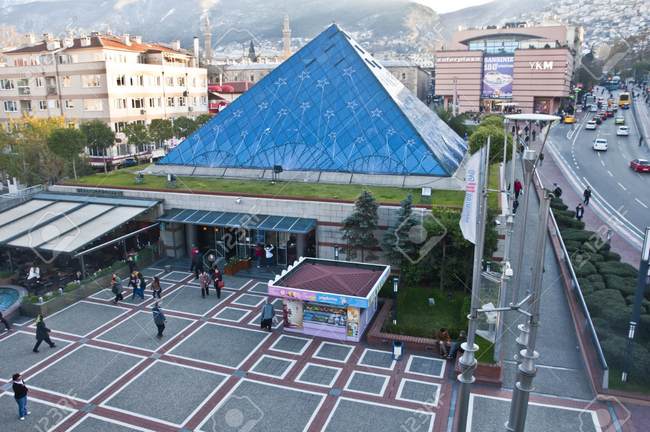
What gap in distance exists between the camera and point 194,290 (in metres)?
23.6

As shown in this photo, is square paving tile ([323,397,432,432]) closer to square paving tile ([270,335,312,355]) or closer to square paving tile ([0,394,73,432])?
square paving tile ([270,335,312,355])

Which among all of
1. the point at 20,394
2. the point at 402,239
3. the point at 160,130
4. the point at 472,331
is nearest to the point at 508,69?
the point at 160,130

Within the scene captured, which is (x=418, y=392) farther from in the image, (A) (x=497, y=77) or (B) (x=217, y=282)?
(A) (x=497, y=77)

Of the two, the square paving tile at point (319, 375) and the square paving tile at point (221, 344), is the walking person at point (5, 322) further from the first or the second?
the square paving tile at point (319, 375)

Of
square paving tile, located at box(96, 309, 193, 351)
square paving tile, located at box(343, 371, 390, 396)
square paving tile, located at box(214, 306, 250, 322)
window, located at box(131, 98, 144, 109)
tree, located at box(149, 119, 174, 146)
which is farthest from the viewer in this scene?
window, located at box(131, 98, 144, 109)

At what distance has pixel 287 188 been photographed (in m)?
28.4

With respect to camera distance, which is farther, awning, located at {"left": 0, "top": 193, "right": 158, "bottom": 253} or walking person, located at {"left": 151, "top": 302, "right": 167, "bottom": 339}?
awning, located at {"left": 0, "top": 193, "right": 158, "bottom": 253}

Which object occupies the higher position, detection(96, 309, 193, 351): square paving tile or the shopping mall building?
the shopping mall building

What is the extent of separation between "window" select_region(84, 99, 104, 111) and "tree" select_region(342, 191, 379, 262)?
1476 inches

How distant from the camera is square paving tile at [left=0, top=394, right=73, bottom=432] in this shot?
13727mm

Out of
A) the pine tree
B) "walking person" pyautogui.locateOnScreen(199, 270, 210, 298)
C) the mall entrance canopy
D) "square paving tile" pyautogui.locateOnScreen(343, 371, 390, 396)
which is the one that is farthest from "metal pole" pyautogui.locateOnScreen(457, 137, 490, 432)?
the mall entrance canopy

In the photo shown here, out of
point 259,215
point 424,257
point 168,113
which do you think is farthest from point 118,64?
point 424,257

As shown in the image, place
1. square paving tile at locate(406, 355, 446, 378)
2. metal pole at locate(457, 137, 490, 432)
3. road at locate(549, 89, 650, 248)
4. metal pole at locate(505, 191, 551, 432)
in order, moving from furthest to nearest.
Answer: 1. road at locate(549, 89, 650, 248)
2. square paving tile at locate(406, 355, 446, 378)
3. metal pole at locate(457, 137, 490, 432)
4. metal pole at locate(505, 191, 551, 432)

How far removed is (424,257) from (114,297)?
13598mm
